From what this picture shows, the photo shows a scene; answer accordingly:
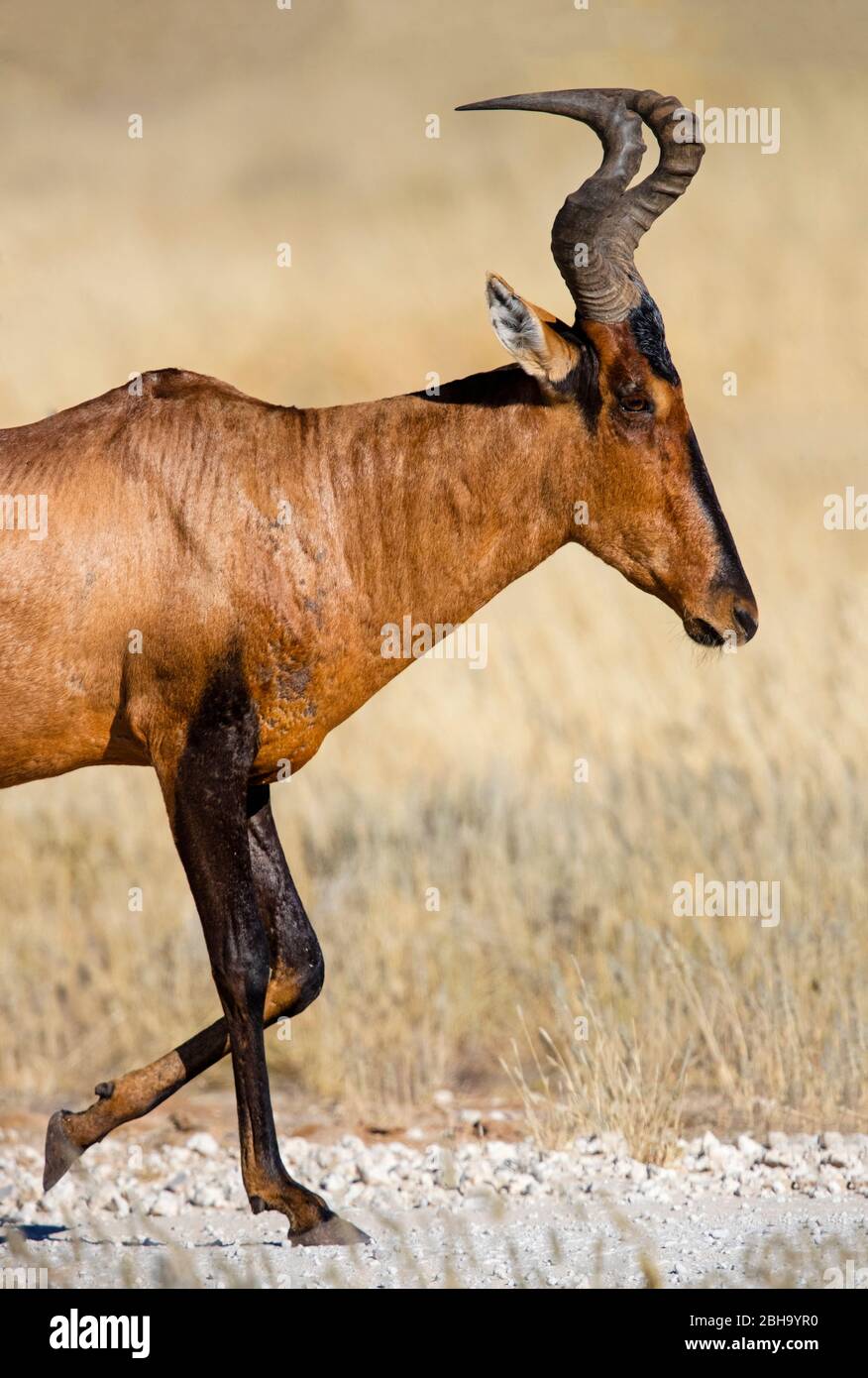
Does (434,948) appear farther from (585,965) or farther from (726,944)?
(726,944)

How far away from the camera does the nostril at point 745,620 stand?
294 inches

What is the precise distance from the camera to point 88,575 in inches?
292

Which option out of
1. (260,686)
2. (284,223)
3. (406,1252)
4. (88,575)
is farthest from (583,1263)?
(284,223)

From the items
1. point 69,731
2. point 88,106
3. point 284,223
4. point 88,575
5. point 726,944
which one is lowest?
point 726,944

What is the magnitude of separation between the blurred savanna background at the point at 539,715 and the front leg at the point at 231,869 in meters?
1.99

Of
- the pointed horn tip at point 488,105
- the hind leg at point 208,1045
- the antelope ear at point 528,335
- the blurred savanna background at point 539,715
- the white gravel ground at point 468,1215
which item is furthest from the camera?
the blurred savanna background at point 539,715

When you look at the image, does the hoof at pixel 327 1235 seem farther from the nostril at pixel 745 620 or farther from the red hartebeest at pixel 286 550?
the nostril at pixel 745 620

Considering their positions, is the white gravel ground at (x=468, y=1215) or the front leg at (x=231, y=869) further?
the front leg at (x=231, y=869)

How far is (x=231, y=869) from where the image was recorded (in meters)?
7.38

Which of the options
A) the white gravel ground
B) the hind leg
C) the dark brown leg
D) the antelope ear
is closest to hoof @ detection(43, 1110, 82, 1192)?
the hind leg

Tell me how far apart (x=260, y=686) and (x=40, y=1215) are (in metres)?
2.96

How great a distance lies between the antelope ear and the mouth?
1.04 m

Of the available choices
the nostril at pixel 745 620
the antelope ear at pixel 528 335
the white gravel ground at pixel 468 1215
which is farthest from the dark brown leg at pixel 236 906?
the nostril at pixel 745 620

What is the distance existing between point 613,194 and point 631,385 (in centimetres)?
72
